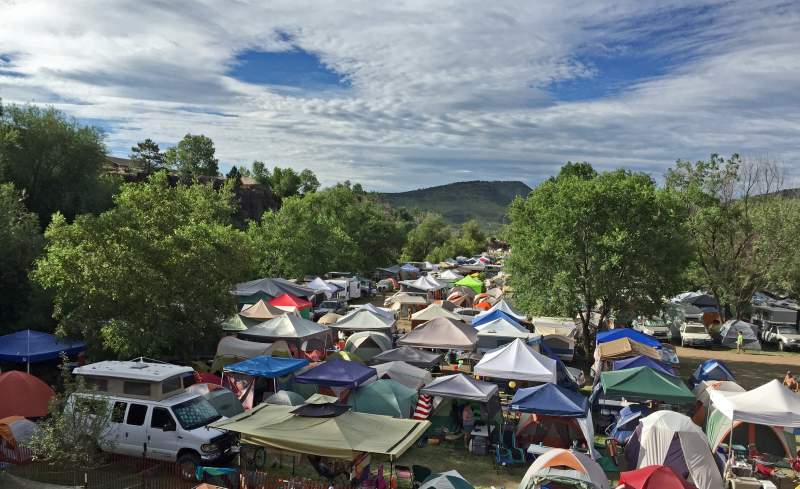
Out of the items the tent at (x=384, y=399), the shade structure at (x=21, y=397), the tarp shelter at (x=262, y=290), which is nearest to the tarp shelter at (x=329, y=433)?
the tent at (x=384, y=399)

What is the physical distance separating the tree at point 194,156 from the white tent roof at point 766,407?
76839mm

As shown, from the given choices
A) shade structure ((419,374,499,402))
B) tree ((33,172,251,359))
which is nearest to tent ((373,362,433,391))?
shade structure ((419,374,499,402))

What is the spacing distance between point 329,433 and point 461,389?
484cm

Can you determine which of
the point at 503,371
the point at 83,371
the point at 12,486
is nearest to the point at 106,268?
the point at 83,371

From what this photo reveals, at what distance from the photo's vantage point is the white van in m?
11.0

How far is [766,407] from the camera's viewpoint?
12.0 m

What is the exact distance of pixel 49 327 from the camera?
1789cm

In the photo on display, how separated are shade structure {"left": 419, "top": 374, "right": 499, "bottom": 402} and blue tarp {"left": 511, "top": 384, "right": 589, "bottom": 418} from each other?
74 centimetres

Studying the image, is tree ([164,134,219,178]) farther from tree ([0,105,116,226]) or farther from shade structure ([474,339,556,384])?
shade structure ([474,339,556,384])

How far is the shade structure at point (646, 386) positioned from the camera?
45.5 ft

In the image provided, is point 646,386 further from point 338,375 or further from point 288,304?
point 288,304

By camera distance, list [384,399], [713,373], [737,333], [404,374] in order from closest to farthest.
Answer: [384,399] < [404,374] < [713,373] < [737,333]

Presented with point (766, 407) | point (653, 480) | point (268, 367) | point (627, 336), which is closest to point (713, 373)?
point (627, 336)

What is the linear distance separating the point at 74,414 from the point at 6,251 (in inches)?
421
